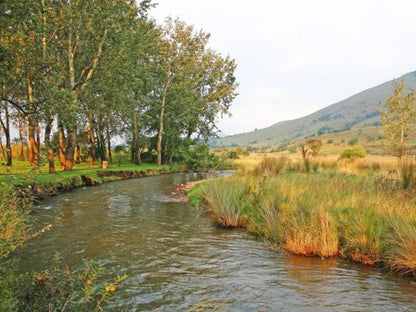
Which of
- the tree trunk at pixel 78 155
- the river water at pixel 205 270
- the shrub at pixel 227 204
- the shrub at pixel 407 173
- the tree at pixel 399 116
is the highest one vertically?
the tree at pixel 399 116

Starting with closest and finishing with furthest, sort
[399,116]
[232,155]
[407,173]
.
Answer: [407,173] → [399,116] → [232,155]

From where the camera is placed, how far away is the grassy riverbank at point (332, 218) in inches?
253

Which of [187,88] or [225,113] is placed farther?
[225,113]

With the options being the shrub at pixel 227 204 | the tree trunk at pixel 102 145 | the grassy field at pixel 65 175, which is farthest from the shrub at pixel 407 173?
the tree trunk at pixel 102 145

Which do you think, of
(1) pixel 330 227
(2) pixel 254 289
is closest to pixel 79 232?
(2) pixel 254 289

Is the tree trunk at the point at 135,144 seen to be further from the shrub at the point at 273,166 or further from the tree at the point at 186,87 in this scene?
the shrub at the point at 273,166

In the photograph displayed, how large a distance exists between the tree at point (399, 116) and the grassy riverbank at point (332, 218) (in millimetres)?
22678

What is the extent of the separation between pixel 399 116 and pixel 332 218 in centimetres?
2855

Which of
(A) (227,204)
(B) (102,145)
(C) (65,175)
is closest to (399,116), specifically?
(A) (227,204)

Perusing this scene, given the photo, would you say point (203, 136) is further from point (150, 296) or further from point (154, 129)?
point (150, 296)

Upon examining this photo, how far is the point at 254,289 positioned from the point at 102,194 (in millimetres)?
13651

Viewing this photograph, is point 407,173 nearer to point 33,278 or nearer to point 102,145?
point 33,278

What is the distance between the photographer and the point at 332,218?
738 cm

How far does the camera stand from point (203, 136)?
1746 inches
